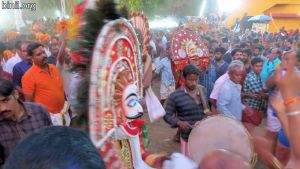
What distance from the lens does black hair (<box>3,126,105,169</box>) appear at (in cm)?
86

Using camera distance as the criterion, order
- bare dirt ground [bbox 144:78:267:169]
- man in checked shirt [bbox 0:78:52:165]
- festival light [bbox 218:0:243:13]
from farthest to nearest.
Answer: festival light [bbox 218:0:243:13], bare dirt ground [bbox 144:78:267:169], man in checked shirt [bbox 0:78:52:165]

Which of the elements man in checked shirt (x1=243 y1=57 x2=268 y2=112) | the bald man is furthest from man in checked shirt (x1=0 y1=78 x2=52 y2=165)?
man in checked shirt (x1=243 y1=57 x2=268 y2=112)

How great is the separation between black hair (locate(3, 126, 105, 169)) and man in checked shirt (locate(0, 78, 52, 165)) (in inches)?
70.5

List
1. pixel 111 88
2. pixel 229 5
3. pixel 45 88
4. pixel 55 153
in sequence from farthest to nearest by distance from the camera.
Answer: pixel 229 5 → pixel 45 88 → pixel 111 88 → pixel 55 153

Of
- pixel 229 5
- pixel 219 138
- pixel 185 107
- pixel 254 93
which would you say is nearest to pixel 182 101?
pixel 185 107

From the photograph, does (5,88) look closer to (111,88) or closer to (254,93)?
(111,88)

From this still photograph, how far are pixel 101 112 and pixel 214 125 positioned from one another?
4.94 ft

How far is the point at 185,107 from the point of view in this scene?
14.2 feet

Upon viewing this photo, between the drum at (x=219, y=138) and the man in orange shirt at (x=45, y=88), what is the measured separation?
5.23ft

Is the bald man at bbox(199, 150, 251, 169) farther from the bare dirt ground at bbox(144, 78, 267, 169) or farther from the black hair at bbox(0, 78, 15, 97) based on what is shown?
the bare dirt ground at bbox(144, 78, 267, 169)

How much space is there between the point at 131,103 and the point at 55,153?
1.64 meters

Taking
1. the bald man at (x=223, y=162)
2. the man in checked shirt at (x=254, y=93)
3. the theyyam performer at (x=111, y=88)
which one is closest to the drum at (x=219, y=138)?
the theyyam performer at (x=111, y=88)

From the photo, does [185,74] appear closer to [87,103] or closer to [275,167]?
[275,167]

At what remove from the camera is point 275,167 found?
258 cm
